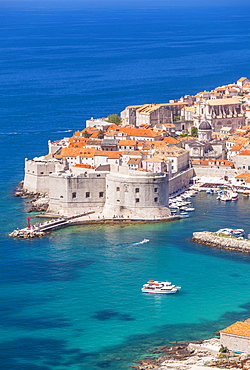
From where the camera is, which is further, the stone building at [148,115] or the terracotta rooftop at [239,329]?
the stone building at [148,115]

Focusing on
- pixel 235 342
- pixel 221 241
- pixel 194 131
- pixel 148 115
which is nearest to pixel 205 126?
pixel 194 131

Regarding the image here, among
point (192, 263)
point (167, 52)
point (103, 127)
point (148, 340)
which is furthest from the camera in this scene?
point (167, 52)

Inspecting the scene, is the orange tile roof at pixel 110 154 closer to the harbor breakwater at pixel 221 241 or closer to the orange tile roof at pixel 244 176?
the orange tile roof at pixel 244 176

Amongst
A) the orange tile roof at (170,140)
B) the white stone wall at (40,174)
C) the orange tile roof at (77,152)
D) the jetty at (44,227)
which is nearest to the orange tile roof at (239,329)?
the jetty at (44,227)

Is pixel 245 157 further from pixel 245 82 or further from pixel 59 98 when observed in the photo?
pixel 59 98

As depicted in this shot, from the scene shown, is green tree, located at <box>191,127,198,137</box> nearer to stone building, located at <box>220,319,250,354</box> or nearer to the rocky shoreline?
the rocky shoreline

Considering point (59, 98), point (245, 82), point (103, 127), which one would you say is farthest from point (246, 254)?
point (59, 98)
